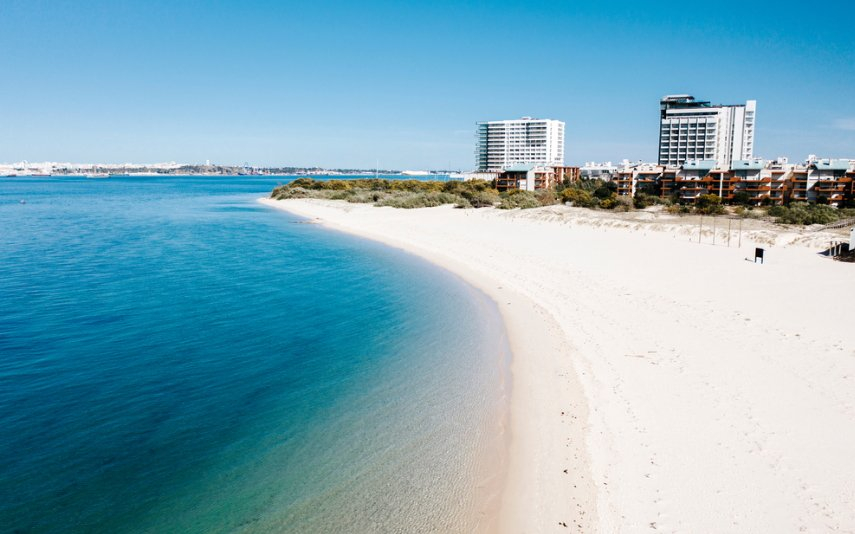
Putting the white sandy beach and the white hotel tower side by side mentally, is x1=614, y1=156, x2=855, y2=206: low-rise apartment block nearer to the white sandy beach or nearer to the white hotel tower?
the white sandy beach

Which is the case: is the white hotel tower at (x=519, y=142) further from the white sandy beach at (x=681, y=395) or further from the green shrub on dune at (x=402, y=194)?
the white sandy beach at (x=681, y=395)

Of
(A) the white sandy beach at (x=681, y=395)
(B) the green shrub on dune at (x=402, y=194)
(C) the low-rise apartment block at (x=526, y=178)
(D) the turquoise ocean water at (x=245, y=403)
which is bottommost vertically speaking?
(D) the turquoise ocean water at (x=245, y=403)

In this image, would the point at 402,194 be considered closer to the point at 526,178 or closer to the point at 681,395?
the point at 526,178

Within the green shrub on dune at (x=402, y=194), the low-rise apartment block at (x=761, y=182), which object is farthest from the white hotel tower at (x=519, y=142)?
the low-rise apartment block at (x=761, y=182)

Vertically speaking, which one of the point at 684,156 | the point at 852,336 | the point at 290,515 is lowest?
the point at 290,515

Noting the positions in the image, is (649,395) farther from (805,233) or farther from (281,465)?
(805,233)

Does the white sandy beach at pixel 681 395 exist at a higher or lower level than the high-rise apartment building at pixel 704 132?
lower

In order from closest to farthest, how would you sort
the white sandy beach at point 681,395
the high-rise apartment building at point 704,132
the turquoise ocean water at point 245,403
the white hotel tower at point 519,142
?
the white sandy beach at point 681,395 < the turquoise ocean water at point 245,403 < the high-rise apartment building at point 704,132 < the white hotel tower at point 519,142

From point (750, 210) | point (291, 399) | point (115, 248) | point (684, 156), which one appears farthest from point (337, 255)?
point (684, 156)
